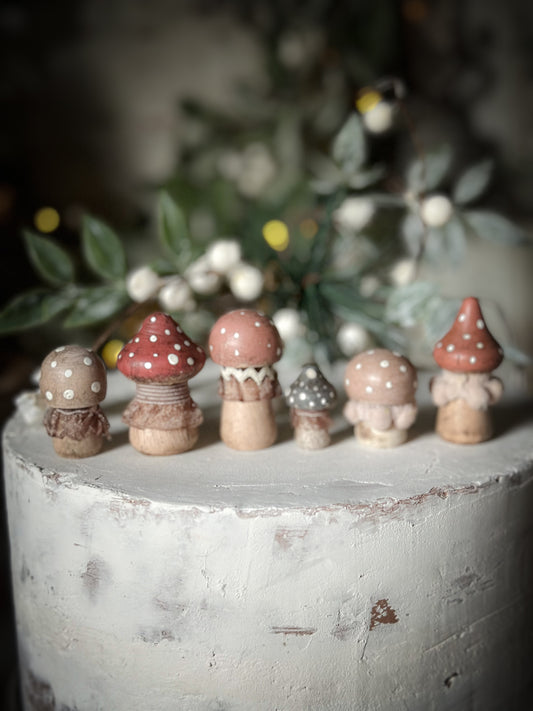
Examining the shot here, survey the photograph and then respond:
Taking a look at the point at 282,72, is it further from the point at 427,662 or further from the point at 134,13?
the point at 427,662

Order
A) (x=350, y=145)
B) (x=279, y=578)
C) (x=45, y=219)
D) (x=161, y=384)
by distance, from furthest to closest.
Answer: (x=45, y=219)
(x=350, y=145)
(x=161, y=384)
(x=279, y=578)

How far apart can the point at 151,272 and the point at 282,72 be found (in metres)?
1.19

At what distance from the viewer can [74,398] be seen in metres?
1.02

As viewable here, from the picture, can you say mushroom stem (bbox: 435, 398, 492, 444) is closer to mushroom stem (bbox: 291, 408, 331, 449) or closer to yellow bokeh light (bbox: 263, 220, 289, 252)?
mushroom stem (bbox: 291, 408, 331, 449)

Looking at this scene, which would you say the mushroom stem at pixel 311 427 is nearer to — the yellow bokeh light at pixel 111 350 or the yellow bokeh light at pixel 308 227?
the yellow bokeh light at pixel 111 350

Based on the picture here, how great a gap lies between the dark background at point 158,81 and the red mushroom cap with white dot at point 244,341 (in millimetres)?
1232

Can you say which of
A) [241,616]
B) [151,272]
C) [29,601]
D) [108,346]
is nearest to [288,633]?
[241,616]

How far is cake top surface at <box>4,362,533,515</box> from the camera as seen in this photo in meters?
0.94

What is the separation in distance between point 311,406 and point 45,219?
1.54m

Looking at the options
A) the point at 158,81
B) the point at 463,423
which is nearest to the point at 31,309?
the point at 463,423

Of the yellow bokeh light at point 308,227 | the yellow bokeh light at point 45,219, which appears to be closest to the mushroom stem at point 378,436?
the yellow bokeh light at point 308,227

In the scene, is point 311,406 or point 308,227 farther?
point 308,227

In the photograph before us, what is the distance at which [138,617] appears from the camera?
963 millimetres

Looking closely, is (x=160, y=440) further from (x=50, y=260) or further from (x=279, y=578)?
(x=50, y=260)
